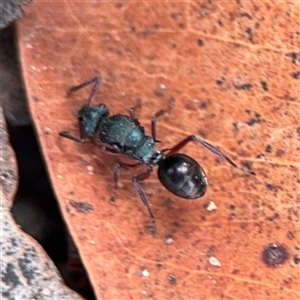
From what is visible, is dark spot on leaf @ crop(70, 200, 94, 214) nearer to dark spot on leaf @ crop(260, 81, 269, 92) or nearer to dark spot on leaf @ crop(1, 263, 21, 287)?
dark spot on leaf @ crop(1, 263, 21, 287)

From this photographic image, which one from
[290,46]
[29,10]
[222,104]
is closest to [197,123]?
[222,104]

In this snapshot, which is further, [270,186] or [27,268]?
[270,186]

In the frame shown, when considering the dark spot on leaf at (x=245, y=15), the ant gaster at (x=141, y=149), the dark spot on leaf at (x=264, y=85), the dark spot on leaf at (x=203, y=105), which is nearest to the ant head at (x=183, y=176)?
the ant gaster at (x=141, y=149)

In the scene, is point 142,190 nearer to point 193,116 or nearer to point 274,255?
point 193,116

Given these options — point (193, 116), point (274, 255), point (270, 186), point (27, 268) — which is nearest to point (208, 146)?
point (193, 116)

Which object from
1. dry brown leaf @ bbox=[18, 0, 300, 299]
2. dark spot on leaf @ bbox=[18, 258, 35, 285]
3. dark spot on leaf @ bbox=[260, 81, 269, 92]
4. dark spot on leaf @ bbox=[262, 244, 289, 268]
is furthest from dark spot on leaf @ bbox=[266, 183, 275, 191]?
dark spot on leaf @ bbox=[18, 258, 35, 285]

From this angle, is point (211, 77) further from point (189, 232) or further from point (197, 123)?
point (189, 232)
